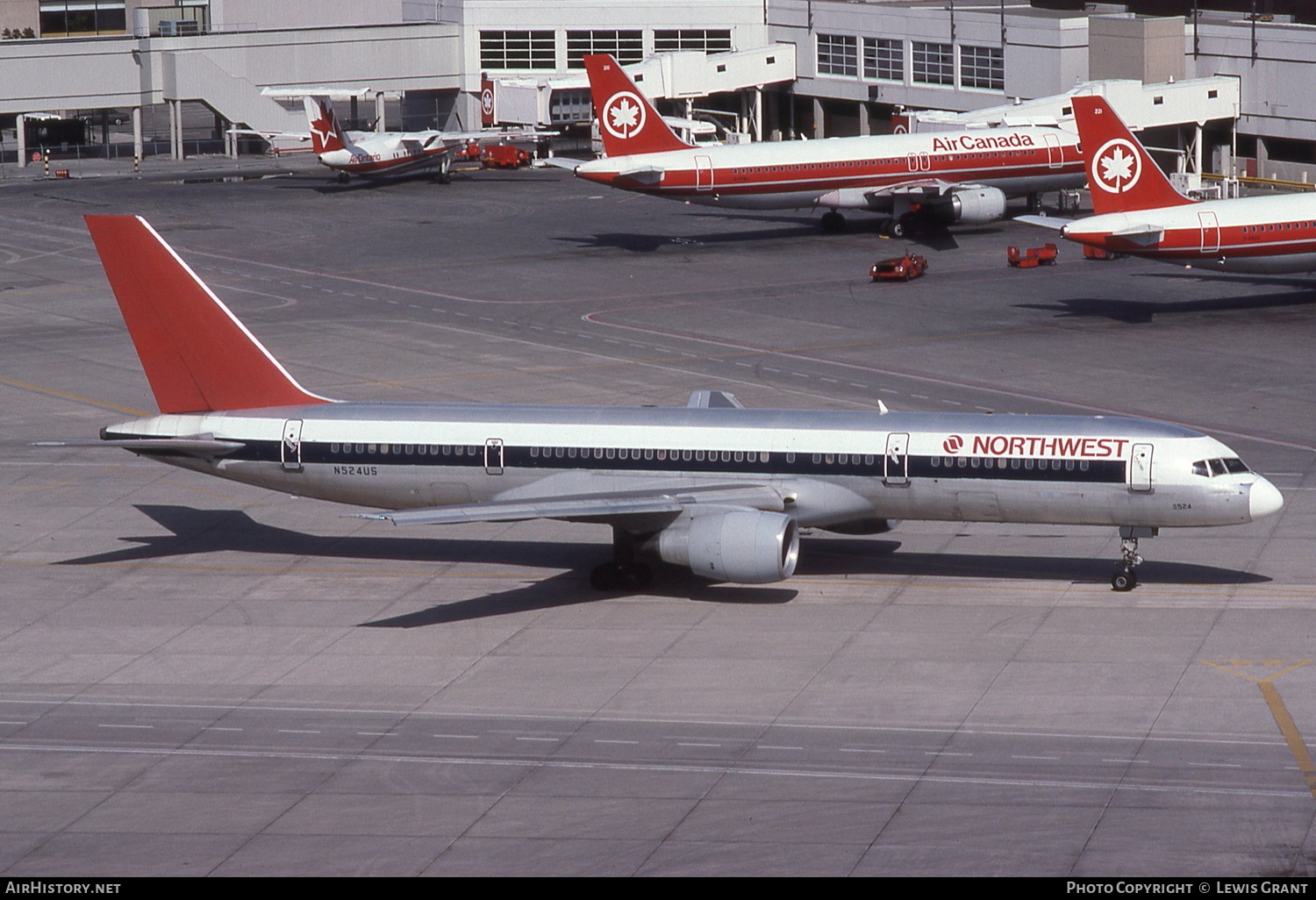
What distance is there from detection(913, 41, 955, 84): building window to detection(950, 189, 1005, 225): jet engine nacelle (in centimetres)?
3096

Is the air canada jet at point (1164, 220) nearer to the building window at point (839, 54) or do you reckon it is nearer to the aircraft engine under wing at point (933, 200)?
the aircraft engine under wing at point (933, 200)

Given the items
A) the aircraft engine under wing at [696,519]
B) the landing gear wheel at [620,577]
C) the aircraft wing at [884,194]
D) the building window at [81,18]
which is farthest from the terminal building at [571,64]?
the aircraft engine under wing at [696,519]

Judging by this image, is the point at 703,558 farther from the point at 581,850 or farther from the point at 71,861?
the point at 71,861

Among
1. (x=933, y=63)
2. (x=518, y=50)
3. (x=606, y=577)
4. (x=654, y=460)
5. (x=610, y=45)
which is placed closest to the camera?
(x=654, y=460)

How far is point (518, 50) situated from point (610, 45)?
7.53 metres

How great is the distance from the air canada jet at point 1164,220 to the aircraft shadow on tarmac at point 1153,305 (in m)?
2.28

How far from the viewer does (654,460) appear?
4294 cm

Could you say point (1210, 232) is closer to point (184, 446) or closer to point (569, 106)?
point (184, 446)

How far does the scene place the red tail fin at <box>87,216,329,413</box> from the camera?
1766 inches

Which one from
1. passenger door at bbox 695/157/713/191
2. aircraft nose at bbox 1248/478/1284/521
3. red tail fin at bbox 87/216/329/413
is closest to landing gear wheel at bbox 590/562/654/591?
red tail fin at bbox 87/216/329/413

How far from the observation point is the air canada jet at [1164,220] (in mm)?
74625

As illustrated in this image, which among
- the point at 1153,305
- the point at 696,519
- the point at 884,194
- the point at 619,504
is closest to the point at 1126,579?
the point at 696,519

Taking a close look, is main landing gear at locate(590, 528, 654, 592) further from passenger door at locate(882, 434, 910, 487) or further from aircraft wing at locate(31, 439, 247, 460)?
aircraft wing at locate(31, 439, 247, 460)

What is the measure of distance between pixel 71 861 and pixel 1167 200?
59.1 m
